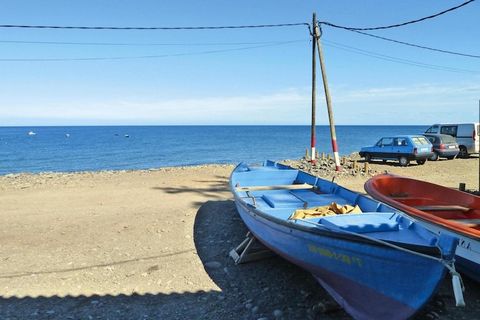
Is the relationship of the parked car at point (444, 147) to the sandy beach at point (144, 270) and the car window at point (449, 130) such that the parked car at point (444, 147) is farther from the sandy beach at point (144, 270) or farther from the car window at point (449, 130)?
the sandy beach at point (144, 270)

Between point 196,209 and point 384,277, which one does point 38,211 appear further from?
point 384,277

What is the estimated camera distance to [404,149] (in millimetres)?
22312

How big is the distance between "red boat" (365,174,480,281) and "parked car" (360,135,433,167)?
1327cm

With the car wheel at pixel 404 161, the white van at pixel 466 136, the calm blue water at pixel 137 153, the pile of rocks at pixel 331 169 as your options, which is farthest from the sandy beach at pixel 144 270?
the calm blue water at pixel 137 153

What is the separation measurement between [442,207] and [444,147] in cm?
1866

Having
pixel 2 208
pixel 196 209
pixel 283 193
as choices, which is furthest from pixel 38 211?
pixel 283 193

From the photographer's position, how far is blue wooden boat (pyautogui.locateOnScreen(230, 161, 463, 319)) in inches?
163

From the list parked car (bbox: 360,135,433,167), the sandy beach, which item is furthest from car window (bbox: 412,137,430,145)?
the sandy beach

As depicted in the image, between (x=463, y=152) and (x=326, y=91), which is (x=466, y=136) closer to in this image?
(x=463, y=152)

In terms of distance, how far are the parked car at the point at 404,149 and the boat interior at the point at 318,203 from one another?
1237 centimetres

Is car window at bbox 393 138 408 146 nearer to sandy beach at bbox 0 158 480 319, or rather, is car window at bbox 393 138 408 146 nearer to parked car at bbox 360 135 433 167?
parked car at bbox 360 135 433 167

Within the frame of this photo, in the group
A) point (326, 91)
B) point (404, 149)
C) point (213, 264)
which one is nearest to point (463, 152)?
point (404, 149)

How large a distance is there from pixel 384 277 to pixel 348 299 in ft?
2.54

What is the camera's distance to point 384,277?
4.38m
